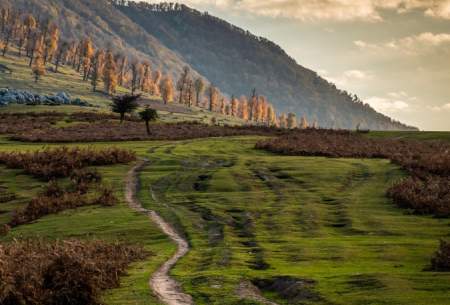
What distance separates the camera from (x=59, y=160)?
178ft

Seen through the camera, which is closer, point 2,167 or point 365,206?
point 365,206

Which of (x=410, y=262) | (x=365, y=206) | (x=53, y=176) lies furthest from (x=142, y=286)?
(x=53, y=176)

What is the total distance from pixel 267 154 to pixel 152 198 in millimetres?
27204

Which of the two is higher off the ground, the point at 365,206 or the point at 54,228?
the point at 365,206

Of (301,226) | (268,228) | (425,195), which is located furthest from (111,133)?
(301,226)

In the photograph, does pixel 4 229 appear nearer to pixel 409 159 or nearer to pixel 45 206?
pixel 45 206

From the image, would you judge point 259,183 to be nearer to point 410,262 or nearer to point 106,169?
point 106,169

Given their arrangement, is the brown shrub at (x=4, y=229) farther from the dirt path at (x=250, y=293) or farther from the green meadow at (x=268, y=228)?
the dirt path at (x=250, y=293)

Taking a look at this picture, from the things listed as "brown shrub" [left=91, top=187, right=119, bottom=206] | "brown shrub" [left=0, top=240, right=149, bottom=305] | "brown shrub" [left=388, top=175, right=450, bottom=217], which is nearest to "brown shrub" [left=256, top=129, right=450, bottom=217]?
"brown shrub" [left=388, top=175, right=450, bottom=217]

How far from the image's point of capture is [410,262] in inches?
872

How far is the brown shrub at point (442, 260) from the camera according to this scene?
65.9 feet

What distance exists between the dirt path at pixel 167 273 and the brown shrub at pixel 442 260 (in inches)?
357

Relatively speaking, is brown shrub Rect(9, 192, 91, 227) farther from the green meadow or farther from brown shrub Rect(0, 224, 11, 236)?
brown shrub Rect(0, 224, 11, 236)

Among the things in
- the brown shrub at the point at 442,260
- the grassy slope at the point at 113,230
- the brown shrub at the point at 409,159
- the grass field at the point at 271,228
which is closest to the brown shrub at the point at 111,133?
the brown shrub at the point at 409,159
